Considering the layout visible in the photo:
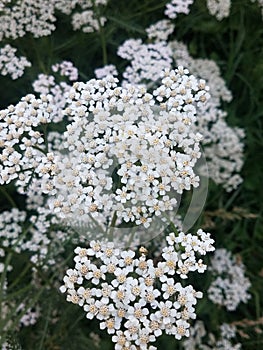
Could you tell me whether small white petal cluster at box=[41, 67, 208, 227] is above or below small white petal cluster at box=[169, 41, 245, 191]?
above

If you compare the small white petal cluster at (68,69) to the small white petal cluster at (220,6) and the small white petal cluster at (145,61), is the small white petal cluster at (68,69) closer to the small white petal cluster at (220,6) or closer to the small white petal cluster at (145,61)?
the small white petal cluster at (145,61)

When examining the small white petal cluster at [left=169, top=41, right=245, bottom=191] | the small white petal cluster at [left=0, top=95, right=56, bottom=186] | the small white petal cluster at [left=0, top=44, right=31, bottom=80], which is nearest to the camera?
the small white petal cluster at [left=0, top=95, right=56, bottom=186]

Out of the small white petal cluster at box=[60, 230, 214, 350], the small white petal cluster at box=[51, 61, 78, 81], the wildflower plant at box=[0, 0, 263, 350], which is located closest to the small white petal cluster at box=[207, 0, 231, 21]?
the wildflower plant at box=[0, 0, 263, 350]

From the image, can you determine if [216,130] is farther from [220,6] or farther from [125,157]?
[125,157]

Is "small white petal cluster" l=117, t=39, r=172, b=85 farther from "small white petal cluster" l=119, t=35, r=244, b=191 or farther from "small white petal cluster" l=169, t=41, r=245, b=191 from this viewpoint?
"small white petal cluster" l=169, t=41, r=245, b=191

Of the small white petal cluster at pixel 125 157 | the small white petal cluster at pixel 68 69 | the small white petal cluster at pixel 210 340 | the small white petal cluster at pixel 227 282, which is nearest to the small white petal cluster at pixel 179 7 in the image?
the small white petal cluster at pixel 68 69

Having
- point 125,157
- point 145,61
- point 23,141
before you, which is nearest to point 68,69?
point 145,61
